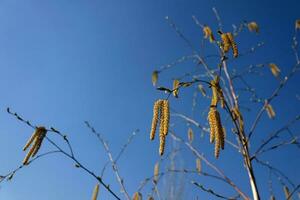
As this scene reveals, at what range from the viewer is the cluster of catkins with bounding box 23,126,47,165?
242 centimetres

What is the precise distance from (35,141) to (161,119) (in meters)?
1.06

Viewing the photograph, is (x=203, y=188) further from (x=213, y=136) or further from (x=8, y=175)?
(x=8, y=175)

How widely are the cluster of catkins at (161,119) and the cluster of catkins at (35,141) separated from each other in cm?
97

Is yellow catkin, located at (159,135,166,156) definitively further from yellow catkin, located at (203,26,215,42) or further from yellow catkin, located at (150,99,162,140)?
yellow catkin, located at (203,26,215,42)

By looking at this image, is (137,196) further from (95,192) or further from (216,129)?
(216,129)

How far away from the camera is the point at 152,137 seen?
5.92 feet

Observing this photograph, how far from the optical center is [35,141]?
253 centimetres

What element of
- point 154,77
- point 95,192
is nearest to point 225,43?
point 154,77

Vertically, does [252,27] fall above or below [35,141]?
above

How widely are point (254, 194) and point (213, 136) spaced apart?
2.41 ft

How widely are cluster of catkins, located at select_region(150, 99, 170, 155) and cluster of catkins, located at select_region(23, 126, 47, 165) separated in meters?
0.97

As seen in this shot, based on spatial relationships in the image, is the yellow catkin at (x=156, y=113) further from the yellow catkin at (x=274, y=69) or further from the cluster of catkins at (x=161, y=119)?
the yellow catkin at (x=274, y=69)

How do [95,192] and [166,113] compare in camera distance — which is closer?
[166,113]

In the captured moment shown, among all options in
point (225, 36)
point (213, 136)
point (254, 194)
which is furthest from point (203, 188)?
point (225, 36)
